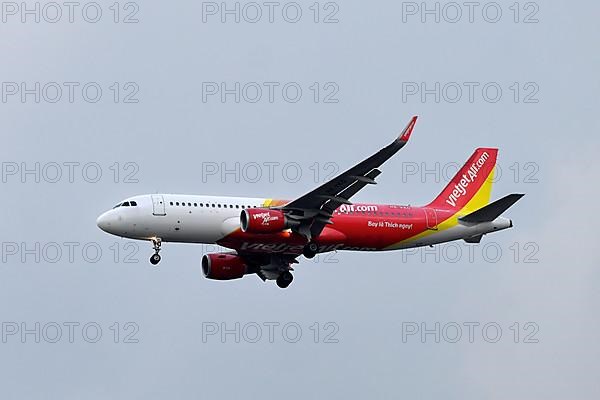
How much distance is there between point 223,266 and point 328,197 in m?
9.39

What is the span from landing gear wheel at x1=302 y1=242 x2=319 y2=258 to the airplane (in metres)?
0.05

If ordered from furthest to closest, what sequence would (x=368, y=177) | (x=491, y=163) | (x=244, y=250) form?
(x=491, y=163)
(x=244, y=250)
(x=368, y=177)

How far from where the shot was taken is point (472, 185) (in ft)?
271

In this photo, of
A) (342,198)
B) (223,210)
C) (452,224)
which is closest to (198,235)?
(223,210)

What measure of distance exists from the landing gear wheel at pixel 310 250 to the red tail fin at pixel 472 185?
321 inches

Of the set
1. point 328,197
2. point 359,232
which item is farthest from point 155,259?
point 359,232

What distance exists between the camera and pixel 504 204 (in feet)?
252

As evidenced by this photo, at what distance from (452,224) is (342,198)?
859 centimetres

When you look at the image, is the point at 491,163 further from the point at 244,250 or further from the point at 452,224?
the point at 244,250

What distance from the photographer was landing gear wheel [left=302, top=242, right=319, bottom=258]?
7581 centimetres

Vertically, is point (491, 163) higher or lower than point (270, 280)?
higher

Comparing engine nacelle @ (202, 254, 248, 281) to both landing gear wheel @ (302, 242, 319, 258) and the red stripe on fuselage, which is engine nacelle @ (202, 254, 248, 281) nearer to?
the red stripe on fuselage

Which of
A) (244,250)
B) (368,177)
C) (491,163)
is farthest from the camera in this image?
(491,163)

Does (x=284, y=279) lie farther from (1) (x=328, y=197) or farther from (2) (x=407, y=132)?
(2) (x=407, y=132)
